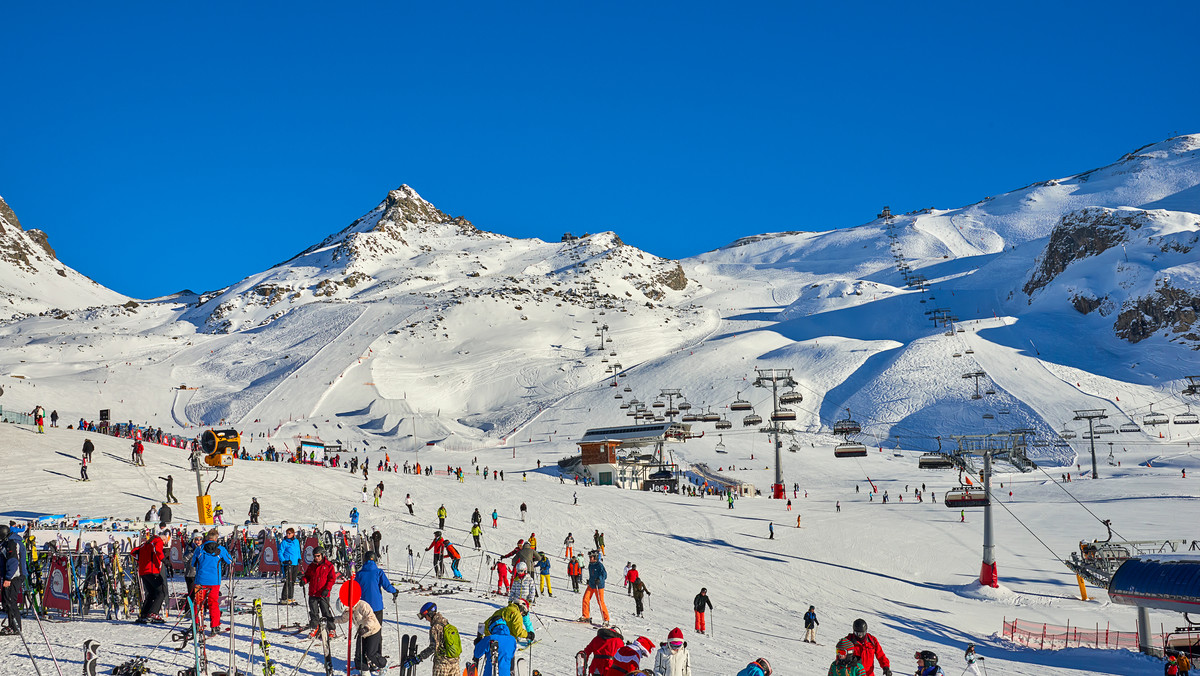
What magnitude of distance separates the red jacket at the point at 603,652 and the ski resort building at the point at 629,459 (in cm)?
4039

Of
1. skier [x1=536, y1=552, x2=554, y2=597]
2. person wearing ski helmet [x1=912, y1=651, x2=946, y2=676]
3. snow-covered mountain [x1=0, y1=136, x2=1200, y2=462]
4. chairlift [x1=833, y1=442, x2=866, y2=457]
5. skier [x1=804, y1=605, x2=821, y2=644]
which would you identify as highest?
snow-covered mountain [x1=0, y1=136, x2=1200, y2=462]

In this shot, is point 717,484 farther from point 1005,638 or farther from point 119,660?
point 119,660

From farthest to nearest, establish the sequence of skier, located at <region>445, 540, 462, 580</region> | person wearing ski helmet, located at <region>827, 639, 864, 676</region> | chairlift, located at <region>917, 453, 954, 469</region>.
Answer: chairlift, located at <region>917, 453, 954, 469</region>
skier, located at <region>445, 540, 462, 580</region>
person wearing ski helmet, located at <region>827, 639, 864, 676</region>

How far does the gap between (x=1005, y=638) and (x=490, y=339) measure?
310ft

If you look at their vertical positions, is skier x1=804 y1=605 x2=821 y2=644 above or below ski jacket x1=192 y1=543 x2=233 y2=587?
below

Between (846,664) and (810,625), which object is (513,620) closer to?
(846,664)

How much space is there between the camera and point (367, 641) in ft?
Result: 30.4

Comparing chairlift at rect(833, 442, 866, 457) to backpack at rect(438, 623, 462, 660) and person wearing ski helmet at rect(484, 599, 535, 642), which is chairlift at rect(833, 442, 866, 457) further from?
backpack at rect(438, 623, 462, 660)

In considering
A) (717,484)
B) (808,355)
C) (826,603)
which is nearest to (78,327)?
(808,355)

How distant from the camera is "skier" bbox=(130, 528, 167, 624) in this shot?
37.0 feet

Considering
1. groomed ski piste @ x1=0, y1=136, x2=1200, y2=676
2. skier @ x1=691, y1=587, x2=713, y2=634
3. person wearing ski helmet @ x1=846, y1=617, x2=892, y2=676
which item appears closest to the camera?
person wearing ski helmet @ x1=846, y1=617, x2=892, y2=676

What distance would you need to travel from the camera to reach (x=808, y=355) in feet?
293

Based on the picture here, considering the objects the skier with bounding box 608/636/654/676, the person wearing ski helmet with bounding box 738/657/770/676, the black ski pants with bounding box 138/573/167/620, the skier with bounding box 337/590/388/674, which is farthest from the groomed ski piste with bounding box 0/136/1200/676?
the person wearing ski helmet with bounding box 738/657/770/676

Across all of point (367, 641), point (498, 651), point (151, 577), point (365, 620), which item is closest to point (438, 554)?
point (151, 577)
